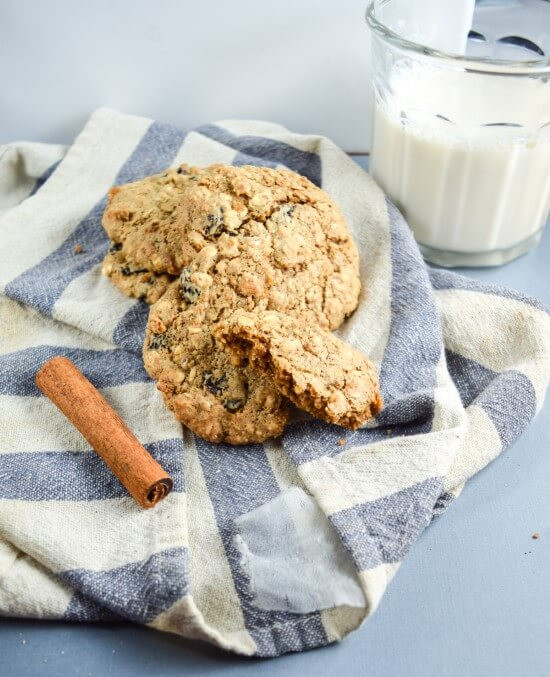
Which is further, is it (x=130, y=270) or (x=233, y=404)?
(x=130, y=270)

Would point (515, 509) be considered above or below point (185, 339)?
below

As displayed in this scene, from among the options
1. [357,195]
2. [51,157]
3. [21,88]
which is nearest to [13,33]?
[21,88]

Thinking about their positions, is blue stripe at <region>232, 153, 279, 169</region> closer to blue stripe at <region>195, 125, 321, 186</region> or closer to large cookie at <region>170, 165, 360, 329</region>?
blue stripe at <region>195, 125, 321, 186</region>

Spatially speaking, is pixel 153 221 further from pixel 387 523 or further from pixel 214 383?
pixel 387 523

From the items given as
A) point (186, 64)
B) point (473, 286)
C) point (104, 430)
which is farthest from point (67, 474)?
point (186, 64)

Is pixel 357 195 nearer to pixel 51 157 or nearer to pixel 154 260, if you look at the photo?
pixel 154 260

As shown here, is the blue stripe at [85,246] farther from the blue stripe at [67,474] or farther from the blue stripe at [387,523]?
the blue stripe at [387,523]
